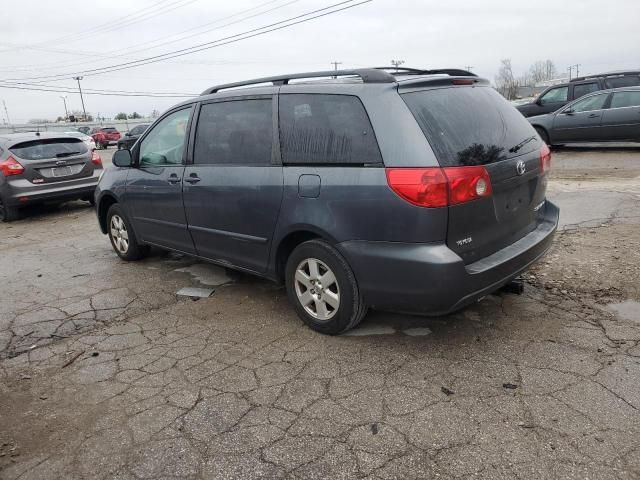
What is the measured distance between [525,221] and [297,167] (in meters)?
1.65

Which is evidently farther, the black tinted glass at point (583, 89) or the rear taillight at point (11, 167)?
the black tinted glass at point (583, 89)

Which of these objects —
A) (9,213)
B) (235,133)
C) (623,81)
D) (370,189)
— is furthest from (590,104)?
(9,213)

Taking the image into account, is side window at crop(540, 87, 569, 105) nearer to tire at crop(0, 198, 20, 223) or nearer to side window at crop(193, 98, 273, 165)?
side window at crop(193, 98, 273, 165)

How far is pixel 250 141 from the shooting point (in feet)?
13.1

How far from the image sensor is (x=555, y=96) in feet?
48.3

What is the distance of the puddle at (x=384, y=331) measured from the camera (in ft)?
11.9

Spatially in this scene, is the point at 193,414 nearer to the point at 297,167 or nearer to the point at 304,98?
the point at 297,167

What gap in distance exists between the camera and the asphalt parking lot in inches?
95.2

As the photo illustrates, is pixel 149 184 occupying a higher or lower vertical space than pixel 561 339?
higher

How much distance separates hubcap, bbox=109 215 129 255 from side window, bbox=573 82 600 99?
13.1m

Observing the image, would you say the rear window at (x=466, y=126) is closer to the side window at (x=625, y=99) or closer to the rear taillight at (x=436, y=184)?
the rear taillight at (x=436, y=184)

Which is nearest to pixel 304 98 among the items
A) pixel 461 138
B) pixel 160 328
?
pixel 461 138

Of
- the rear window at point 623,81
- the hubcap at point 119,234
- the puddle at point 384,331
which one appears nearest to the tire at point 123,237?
the hubcap at point 119,234

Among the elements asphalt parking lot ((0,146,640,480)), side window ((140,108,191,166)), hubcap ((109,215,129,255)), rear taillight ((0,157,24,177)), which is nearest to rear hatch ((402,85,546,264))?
asphalt parking lot ((0,146,640,480))
